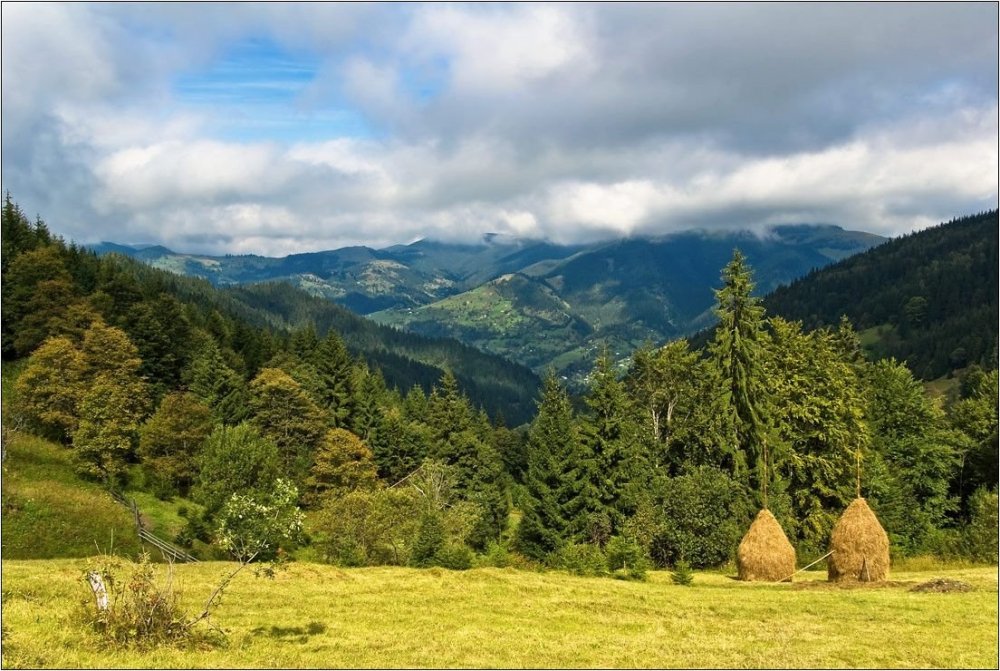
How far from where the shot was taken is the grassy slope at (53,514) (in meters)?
43.1

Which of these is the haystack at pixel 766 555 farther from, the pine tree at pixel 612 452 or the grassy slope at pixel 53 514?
the grassy slope at pixel 53 514

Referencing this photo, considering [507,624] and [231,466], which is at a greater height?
[231,466]

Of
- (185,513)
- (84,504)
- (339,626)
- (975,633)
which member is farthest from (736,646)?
(185,513)

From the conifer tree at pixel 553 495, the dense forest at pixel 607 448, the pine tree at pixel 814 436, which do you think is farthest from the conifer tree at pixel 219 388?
the pine tree at pixel 814 436

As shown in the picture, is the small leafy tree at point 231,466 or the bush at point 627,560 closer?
the bush at point 627,560

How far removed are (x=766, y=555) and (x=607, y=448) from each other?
28.2 metres

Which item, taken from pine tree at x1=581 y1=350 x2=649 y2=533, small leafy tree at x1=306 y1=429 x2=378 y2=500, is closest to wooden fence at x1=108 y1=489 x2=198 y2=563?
small leafy tree at x1=306 y1=429 x2=378 y2=500

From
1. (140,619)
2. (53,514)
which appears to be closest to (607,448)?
(53,514)

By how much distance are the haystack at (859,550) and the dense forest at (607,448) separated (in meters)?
12.0

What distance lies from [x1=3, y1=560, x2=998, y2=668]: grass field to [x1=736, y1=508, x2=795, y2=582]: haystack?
5.00 metres

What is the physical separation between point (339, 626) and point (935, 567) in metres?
40.8

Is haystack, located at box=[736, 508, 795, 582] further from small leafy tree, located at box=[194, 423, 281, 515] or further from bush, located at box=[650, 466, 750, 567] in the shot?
small leafy tree, located at box=[194, 423, 281, 515]

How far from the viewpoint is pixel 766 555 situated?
37594 millimetres

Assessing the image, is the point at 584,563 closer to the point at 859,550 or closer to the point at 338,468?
the point at 859,550
